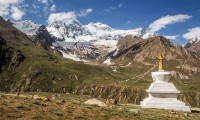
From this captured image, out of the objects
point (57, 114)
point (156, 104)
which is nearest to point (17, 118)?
point (57, 114)

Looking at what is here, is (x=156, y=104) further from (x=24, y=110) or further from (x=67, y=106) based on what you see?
(x=24, y=110)

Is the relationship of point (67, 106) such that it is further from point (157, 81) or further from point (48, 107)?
point (157, 81)

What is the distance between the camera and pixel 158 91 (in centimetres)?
5297

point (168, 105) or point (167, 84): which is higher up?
point (167, 84)

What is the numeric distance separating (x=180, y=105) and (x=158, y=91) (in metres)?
3.95

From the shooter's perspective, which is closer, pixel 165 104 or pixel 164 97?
pixel 165 104

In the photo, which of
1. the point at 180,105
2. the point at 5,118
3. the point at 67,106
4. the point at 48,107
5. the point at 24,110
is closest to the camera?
the point at 5,118

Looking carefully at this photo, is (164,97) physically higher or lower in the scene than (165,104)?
higher

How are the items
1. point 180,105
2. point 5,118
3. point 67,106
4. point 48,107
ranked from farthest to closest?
1. point 180,105
2. point 67,106
3. point 48,107
4. point 5,118

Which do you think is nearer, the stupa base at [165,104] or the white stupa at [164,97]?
the stupa base at [165,104]

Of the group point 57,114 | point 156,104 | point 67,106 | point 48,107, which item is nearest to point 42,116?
point 57,114

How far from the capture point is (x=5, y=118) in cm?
2512

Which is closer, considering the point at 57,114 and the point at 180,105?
the point at 57,114

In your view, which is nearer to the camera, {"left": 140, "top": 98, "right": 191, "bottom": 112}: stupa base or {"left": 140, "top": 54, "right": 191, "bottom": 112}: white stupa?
{"left": 140, "top": 98, "right": 191, "bottom": 112}: stupa base
